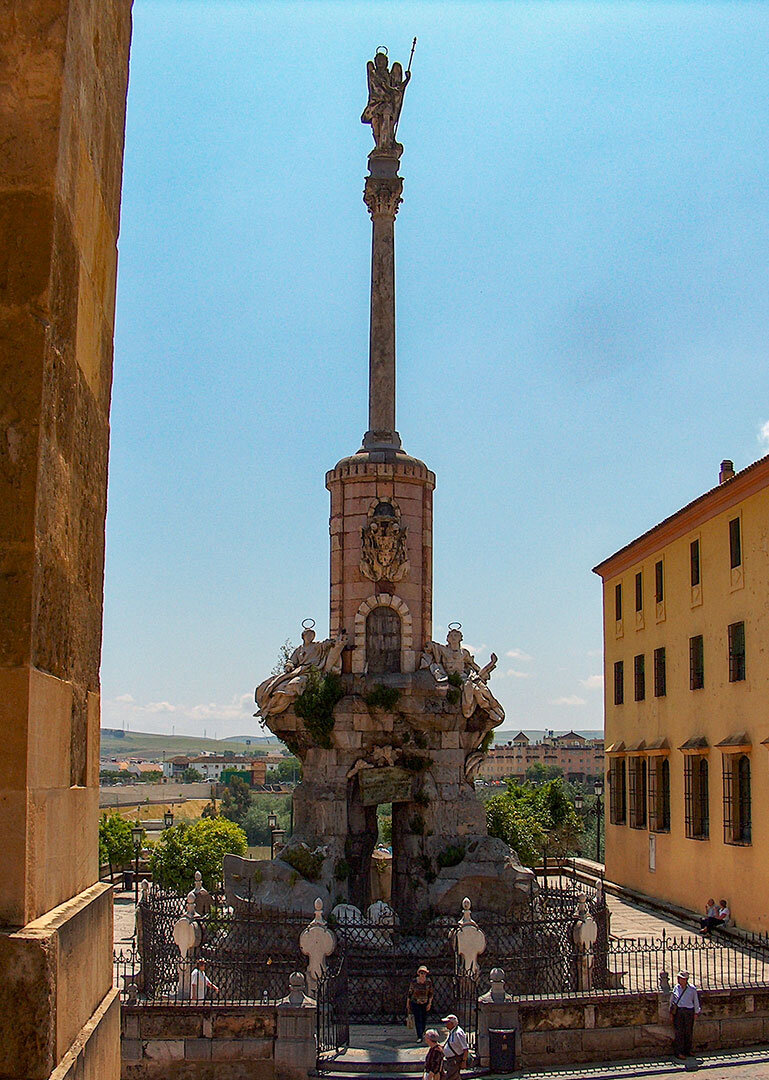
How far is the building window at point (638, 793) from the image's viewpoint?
3603 cm

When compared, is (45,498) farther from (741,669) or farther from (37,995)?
(741,669)

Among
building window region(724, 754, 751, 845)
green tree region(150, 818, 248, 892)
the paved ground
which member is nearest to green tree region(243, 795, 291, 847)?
green tree region(150, 818, 248, 892)

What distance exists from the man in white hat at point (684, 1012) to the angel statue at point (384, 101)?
66.4 feet

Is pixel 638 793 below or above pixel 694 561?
below

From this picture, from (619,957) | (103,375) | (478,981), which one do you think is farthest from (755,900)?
(103,375)

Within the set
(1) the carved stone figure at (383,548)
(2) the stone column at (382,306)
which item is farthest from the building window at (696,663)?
(2) the stone column at (382,306)

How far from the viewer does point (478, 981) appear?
58.2ft

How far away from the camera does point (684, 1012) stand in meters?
16.7

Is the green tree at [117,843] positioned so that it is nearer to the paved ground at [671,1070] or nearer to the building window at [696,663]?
the building window at [696,663]

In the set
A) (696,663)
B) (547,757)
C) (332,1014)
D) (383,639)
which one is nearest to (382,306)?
(383,639)

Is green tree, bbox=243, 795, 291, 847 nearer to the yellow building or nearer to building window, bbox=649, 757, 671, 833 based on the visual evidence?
the yellow building

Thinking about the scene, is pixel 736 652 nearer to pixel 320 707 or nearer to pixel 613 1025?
pixel 320 707

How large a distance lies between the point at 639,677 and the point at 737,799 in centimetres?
→ 945

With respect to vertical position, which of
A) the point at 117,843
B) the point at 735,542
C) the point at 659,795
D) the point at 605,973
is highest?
the point at 735,542
